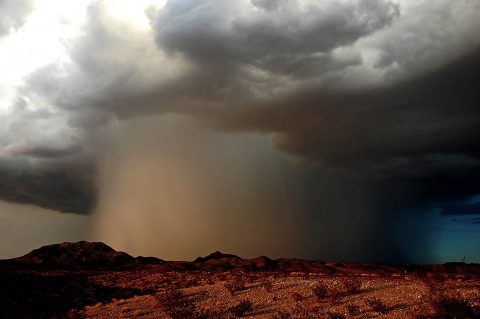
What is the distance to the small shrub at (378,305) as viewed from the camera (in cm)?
2117

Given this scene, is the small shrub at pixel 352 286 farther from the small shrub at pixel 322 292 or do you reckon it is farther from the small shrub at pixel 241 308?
the small shrub at pixel 241 308

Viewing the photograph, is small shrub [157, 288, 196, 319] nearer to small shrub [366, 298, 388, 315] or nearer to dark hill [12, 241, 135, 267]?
small shrub [366, 298, 388, 315]

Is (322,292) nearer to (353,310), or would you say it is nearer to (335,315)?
(353,310)

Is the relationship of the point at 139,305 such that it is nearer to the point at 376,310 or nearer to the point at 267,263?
the point at 376,310

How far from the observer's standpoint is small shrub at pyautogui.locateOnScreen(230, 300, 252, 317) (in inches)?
934

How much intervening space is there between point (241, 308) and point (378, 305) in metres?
7.60

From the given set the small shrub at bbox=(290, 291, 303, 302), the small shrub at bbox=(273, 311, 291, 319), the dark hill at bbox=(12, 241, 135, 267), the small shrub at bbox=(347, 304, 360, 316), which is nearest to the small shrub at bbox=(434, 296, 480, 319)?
the small shrub at bbox=(347, 304, 360, 316)

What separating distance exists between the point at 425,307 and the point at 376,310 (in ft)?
7.92

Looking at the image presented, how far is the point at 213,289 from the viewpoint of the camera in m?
34.2

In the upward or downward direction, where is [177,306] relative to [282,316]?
upward

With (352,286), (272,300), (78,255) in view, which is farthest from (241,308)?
(78,255)

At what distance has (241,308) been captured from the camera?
80.1 feet

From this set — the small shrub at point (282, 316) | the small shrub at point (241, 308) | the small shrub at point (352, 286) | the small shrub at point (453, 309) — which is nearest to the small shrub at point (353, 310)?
the small shrub at point (282, 316)

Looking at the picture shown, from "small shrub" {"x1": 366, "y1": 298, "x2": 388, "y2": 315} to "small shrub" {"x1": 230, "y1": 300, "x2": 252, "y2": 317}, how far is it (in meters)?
6.80
